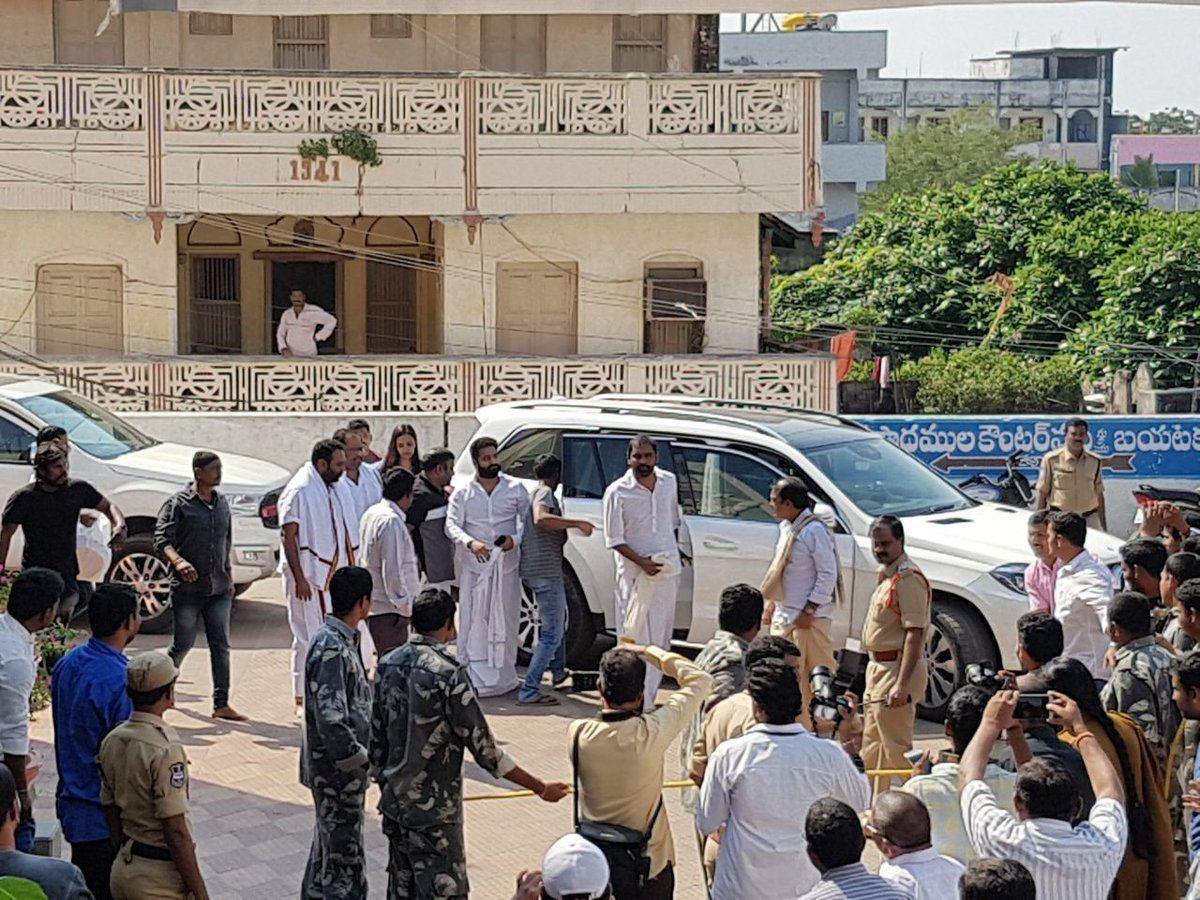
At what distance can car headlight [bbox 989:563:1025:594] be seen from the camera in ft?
35.7

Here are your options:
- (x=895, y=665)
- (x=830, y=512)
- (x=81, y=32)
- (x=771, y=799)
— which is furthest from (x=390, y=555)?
(x=81, y=32)

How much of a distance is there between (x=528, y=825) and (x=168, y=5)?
15.5 metres

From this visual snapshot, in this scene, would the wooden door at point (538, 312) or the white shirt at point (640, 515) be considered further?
the wooden door at point (538, 312)

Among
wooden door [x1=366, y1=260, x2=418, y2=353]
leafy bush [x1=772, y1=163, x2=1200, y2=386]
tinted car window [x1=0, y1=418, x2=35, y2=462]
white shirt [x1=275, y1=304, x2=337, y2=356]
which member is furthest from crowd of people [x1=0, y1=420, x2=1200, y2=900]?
leafy bush [x1=772, y1=163, x2=1200, y2=386]

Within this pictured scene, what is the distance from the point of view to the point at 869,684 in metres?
8.80

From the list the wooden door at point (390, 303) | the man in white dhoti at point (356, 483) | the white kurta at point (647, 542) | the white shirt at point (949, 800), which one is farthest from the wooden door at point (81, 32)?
the white shirt at point (949, 800)

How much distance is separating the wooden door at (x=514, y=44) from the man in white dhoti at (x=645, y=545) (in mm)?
13610

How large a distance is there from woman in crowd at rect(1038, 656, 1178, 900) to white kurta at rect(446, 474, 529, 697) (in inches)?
224

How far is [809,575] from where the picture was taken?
976 cm

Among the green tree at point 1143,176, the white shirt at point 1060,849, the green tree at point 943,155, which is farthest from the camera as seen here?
the green tree at point 1143,176

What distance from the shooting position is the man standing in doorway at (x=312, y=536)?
423 inches

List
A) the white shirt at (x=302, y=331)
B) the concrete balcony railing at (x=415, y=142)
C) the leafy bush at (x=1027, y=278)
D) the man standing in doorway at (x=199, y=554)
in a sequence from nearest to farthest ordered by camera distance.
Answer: the man standing in doorway at (x=199, y=554)
the concrete balcony railing at (x=415, y=142)
the white shirt at (x=302, y=331)
the leafy bush at (x=1027, y=278)

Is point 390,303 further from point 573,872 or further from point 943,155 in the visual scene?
point 943,155

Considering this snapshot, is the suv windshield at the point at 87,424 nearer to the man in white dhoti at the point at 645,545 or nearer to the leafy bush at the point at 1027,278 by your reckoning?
the man in white dhoti at the point at 645,545
